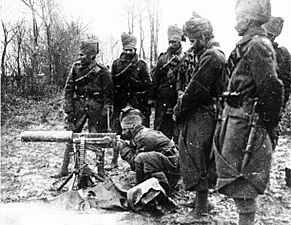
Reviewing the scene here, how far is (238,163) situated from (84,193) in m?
2.36

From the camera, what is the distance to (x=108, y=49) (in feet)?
77.2

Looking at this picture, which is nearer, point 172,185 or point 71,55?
point 172,185

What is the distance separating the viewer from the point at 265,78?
3.64 m

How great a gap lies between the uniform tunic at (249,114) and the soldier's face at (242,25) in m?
0.06

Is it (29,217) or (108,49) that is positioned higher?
(108,49)

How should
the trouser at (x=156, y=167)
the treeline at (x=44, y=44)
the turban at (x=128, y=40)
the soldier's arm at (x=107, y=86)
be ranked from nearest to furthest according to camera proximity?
1. the trouser at (x=156, y=167)
2. the soldier's arm at (x=107, y=86)
3. the turban at (x=128, y=40)
4. the treeline at (x=44, y=44)

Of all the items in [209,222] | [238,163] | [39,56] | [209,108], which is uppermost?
[39,56]

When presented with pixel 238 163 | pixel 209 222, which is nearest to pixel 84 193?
pixel 209 222

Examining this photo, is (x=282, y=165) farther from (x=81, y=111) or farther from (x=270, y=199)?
(x=81, y=111)

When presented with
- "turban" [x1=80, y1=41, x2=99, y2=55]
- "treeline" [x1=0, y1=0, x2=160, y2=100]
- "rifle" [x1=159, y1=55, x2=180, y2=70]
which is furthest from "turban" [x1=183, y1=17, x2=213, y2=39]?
"treeline" [x1=0, y1=0, x2=160, y2=100]

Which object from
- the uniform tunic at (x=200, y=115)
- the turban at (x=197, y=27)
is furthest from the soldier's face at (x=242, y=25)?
the turban at (x=197, y=27)

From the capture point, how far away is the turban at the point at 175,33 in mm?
6934

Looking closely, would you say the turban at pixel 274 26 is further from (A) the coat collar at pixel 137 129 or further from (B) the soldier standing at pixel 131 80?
(B) the soldier standing at pixel 131 80

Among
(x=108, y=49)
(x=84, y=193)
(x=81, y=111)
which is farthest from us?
(x=108, y=49)
